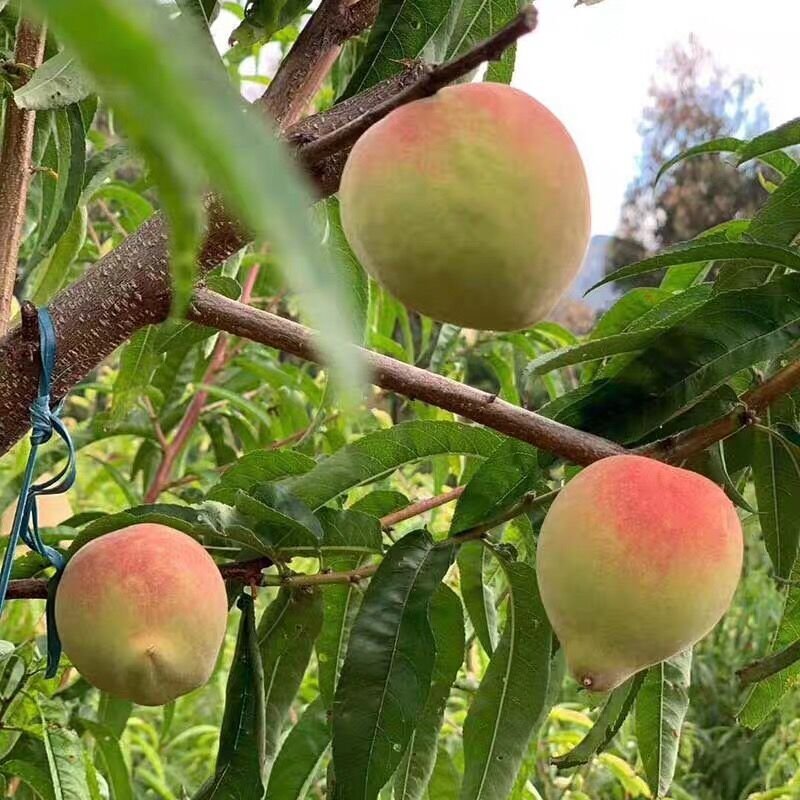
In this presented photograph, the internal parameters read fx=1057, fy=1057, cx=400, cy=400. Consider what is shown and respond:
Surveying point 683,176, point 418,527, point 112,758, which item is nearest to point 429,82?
point 418,527

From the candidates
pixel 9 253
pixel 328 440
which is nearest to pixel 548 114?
pixel 9 253

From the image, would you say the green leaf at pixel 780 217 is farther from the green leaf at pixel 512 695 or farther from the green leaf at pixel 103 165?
the green leaf at pixel 103 165

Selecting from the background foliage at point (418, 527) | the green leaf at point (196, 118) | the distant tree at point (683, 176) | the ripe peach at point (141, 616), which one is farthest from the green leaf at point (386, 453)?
the distant tree at point (683, 176)

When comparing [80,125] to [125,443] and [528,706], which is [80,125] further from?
[125,443]

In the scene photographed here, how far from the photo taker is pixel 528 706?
676 mm

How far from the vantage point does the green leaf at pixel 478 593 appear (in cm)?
73

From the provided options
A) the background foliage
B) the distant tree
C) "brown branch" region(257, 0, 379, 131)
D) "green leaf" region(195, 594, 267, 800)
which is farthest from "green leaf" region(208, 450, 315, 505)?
the distant tree

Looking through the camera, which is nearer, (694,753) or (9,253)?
(9,253)

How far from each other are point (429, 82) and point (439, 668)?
421 mm

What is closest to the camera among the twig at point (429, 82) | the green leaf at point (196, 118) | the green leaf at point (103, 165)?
the green leaf at point (196, 118)

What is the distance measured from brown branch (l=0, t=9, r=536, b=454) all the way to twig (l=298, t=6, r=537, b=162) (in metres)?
0.07

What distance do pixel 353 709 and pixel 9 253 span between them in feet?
1.30

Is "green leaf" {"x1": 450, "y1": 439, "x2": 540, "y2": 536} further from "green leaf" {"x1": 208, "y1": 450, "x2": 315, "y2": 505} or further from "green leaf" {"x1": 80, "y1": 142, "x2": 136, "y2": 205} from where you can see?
"green leaf" {"x1": 80, "y1": 142, "x2": 136, "y2": 205}

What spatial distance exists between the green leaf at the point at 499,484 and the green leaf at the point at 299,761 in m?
0.19
